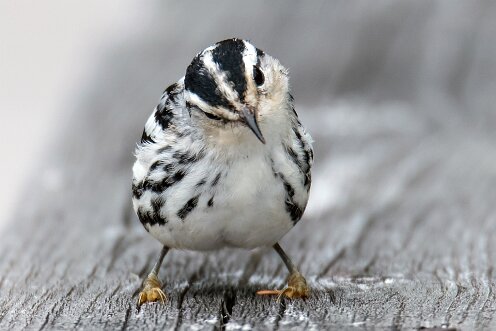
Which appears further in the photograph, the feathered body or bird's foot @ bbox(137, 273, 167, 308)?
the feathered body

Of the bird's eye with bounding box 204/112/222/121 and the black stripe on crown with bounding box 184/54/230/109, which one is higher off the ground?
the black stripe on crown with bounding box 184/54/230/109

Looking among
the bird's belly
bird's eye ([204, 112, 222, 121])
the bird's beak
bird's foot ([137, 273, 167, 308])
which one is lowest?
bird's foot ([137, 273, 167, 308])

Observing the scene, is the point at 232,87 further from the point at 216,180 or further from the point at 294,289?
the point at 294,289

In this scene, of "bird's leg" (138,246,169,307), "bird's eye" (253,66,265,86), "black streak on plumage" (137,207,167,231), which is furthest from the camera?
"black streak on plumage" (137,207,167,231)

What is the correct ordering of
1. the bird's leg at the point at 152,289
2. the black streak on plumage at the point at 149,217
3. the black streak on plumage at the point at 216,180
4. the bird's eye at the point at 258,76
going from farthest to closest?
the black streak on plumage at the point at 149,217, the black streak on plumage at the point at 216,180, the bird's eye at the point at 258,76, the bird's leg at the point at 152,289

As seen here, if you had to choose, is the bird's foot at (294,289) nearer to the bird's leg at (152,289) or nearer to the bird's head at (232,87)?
the bird's leg at (152,289)

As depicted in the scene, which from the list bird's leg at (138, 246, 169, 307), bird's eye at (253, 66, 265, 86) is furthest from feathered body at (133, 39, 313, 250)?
bird's leg at (138, 246, 169, 307)

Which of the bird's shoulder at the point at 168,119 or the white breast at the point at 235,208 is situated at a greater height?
the bird's shoulder at the point at 168,119

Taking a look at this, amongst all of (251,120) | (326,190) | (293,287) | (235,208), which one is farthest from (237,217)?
(326,190)

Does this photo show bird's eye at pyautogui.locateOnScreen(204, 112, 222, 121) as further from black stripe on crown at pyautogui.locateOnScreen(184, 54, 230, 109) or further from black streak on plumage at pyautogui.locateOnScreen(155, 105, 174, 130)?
black streak on plumage at pyautogui.locateOnScreen(155, 105, 174, 130)

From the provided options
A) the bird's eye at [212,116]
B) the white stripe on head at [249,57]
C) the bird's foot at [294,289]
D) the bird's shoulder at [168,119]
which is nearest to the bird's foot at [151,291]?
the bird's foot at [294,289]
